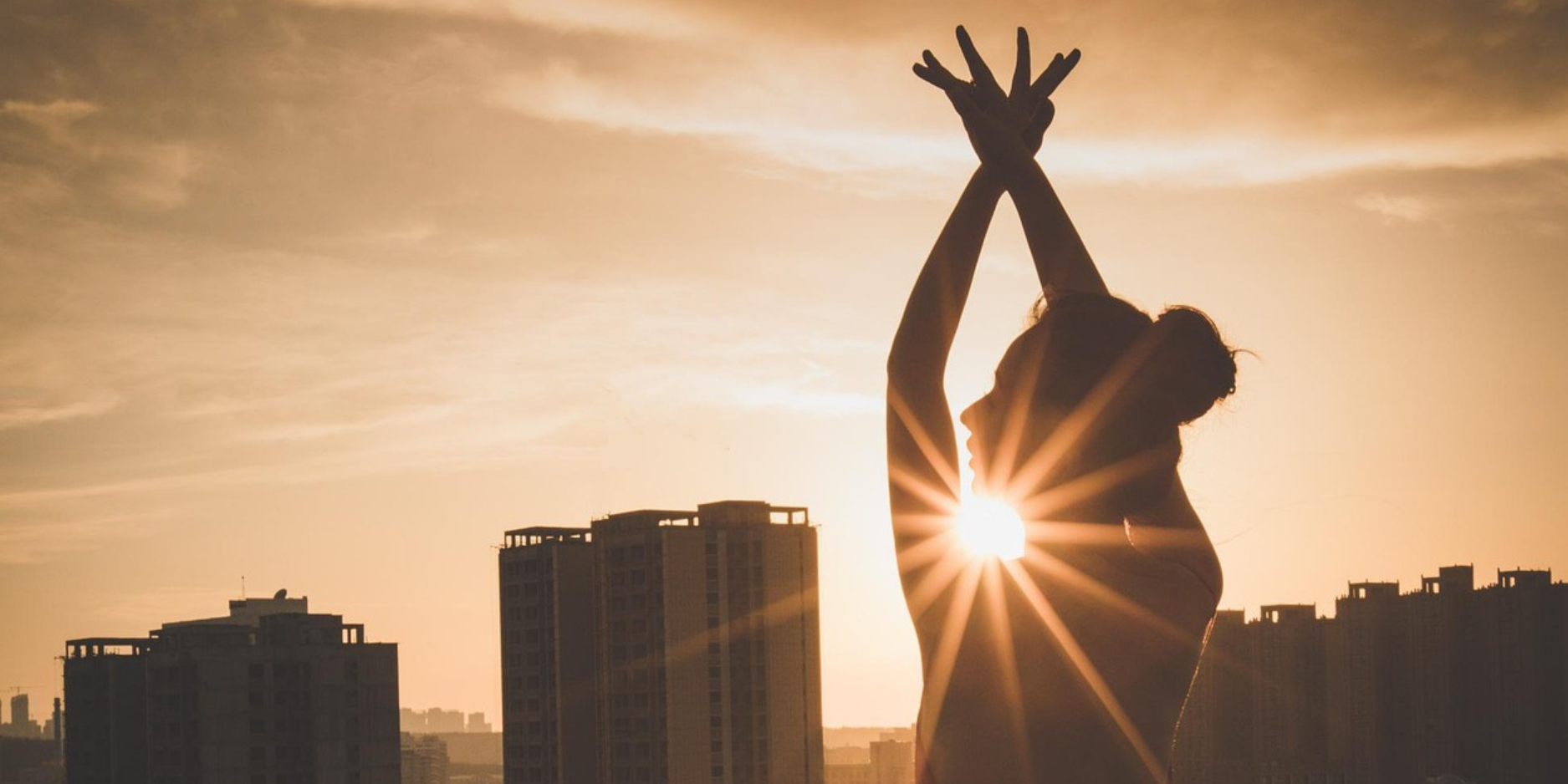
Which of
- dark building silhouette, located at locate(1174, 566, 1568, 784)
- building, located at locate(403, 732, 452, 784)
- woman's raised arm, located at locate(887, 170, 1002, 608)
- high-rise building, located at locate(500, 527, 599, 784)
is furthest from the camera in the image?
building, located at locate(403, 732, 452, 784)

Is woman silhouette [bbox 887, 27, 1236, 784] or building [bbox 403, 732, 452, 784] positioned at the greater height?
woman silhouette [bbox 887, 27, 1236, 784]

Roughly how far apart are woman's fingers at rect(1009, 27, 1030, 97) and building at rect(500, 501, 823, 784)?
2521 inches

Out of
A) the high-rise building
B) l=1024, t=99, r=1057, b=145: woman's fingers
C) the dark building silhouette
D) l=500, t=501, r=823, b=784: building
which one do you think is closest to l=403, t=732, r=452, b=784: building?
the high-rise building

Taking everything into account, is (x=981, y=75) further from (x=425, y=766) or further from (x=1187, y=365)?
(x=425, y=766)

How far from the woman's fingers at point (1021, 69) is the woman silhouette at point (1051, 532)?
17 centimetres

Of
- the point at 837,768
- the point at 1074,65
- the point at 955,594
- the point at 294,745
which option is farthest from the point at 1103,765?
the point at 837,768

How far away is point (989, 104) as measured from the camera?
80.3 inches

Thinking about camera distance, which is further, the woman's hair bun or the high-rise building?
the high-rise building

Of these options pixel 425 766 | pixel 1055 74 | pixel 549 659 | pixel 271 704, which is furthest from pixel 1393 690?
pixel 425 766

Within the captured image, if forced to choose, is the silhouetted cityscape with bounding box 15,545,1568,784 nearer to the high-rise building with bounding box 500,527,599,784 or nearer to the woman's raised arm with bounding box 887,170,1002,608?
the high-rise building with bounding box 500,527,599,784

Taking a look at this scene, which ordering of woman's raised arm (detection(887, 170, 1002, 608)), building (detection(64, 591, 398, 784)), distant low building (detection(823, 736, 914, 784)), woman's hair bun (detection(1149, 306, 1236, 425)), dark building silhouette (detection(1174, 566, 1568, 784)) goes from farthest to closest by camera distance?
distant low building (detection(823, 736, 914, 784)) → dark building silhouette (detection(1174, 566, 1568, 784)) → building (detection(64, 591, 398, 784)) → woman's hair bun (detection(1149, 306, 1236, 425)) → woman's raised arm (detection(887, 170, 1002, 608))

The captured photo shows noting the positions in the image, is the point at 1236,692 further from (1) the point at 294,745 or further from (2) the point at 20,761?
(2) the point at 20,761

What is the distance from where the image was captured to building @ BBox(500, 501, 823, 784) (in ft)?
216

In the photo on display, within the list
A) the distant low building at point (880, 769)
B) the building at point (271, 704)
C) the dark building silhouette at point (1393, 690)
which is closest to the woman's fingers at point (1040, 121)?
the building at point (271, 704)
